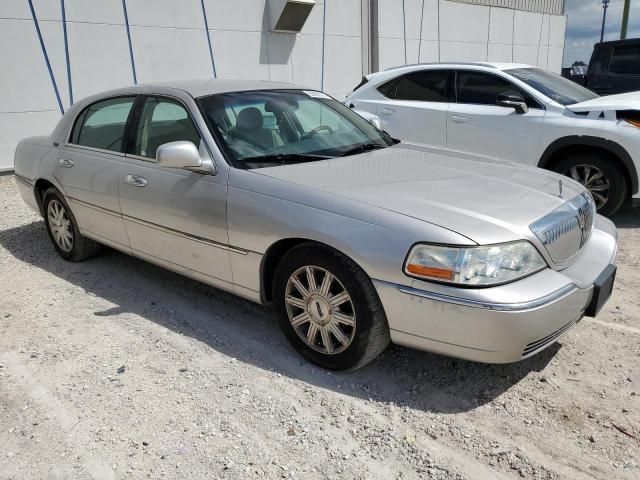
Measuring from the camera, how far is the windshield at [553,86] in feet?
20.2

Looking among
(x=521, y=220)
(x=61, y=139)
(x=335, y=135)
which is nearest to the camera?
(x=521, y=220)

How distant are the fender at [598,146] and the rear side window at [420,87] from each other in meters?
1.46

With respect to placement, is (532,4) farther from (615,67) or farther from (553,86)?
(553,86)

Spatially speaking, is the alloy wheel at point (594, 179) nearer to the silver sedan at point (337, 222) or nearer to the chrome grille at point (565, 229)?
the silver sedan at point (337, 222)

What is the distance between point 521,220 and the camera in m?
2.72

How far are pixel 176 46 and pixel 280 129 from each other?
281 inches

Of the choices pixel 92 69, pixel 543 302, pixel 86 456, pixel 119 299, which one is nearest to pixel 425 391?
pixel 543 302

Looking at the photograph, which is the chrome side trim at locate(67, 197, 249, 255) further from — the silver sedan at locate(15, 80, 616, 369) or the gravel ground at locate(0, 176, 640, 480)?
the gravel ground at locate(0, 176, 640, 480)

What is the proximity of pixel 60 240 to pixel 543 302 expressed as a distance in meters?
4.25

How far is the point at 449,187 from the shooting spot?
3041 millimetres

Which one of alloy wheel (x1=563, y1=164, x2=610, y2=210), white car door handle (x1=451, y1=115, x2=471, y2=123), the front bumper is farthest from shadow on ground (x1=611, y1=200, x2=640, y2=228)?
the front bumper

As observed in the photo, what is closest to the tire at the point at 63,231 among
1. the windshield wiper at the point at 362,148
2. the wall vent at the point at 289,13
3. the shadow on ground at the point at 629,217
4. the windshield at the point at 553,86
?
the windshield wiper at the point at 362,148

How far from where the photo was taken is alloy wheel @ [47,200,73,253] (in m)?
4.89

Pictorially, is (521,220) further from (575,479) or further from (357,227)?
(575,479)
